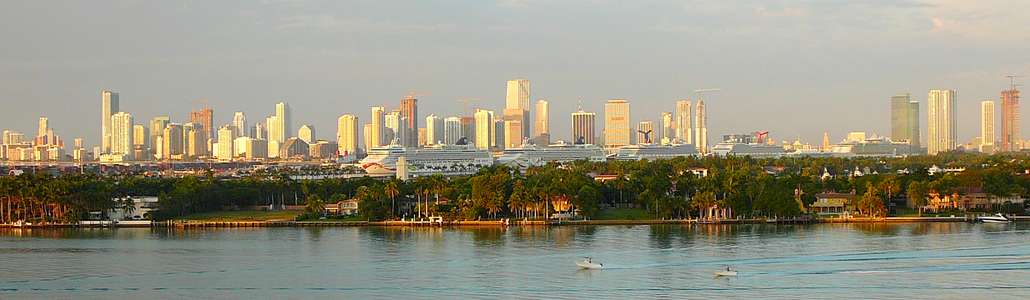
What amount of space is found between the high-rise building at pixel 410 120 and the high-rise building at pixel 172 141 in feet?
111

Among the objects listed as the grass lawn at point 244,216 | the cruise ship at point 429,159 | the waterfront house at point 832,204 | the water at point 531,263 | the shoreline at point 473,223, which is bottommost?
the water at point 531,263

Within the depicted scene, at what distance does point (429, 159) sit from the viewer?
92125mm

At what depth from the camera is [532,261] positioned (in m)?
25.3

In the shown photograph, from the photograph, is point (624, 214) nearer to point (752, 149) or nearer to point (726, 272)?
point (726, 272)

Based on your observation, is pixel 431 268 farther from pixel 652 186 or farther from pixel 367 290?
pixel 652 186

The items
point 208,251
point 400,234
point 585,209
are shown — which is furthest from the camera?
point 585,209

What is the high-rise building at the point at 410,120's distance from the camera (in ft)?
457

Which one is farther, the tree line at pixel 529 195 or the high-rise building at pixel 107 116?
the high-rise building at pixel 107 116

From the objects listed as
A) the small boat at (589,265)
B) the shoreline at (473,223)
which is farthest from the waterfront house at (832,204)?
the small boat at (589,265)

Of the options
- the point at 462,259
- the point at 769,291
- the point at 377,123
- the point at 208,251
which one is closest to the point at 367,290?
the point at 462,259

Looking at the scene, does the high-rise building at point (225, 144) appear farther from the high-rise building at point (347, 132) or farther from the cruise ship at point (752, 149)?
the cruise ship at point (752, 149)

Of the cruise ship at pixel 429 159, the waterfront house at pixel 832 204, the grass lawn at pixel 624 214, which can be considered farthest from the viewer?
the cruise ship at pixel 429 159

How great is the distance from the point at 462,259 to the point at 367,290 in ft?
16.3

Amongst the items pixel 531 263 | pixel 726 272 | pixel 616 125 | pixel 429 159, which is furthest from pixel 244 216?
pixel 616 125
